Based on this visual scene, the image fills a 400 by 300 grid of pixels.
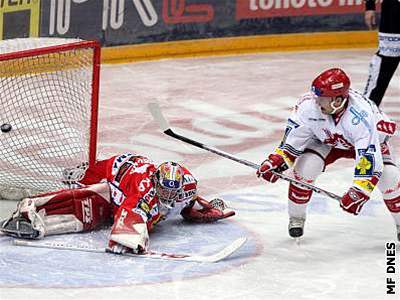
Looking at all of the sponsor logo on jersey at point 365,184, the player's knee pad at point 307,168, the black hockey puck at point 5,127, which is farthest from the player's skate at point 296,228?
the black hockey puck at point 5,127

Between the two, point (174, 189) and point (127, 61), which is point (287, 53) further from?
point (174, 189)

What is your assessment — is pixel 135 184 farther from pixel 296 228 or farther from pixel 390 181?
pixel 390 181

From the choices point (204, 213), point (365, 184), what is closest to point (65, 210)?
point (204, 213)

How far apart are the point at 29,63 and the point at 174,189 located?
1.15m

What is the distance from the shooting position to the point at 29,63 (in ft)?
19.6

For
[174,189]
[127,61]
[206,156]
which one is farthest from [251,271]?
[127,61]

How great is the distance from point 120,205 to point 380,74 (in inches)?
104

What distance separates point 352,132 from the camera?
5074 millimetres

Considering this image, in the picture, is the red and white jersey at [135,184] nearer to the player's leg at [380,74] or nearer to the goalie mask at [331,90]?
the goalie mask at [331,90]

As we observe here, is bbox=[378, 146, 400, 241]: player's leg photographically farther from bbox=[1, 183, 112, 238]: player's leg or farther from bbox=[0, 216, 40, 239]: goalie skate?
bbox=[0, 216, 40, 239]: goalie skate

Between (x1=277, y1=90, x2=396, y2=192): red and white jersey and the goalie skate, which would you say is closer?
(x1=277, y1=90, x2=396, y2=192): red and white jersey

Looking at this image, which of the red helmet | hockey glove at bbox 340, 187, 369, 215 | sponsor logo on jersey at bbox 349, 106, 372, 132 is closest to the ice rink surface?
hockey glove at bbox 340, 187, 369, 215

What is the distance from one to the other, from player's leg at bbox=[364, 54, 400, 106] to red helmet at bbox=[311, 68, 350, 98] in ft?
8.16

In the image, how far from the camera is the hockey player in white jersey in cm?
502
